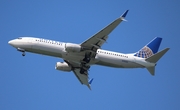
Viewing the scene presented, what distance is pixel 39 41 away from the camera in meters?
50.3

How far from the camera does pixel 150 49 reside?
55250 millimetres

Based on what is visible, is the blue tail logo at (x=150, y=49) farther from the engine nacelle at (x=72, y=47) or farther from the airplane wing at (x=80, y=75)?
the engine nacelle at (x=72, y=47)

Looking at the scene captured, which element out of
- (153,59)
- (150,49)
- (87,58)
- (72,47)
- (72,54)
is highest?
(150,49)

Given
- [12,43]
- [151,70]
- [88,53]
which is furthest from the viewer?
[12,43]

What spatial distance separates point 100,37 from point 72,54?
5.10 m

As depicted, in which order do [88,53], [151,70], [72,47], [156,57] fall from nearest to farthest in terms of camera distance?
[72,47], [88,53], [156,57], [151,70]

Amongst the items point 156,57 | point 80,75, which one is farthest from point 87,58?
point 156,57

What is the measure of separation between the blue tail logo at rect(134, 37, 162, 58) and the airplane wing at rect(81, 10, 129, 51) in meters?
8.29

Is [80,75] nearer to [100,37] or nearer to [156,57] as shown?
[100,37]

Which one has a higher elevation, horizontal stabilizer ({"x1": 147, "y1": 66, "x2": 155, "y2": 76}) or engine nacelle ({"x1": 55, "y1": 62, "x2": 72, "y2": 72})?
engine nacelle ({"x1": 55, "y1": 62, "x2": 72, "y2": 72})

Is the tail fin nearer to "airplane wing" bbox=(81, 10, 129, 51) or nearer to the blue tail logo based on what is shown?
the blue tail logo

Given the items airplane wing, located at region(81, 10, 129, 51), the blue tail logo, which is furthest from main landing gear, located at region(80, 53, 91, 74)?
the blue tail logo

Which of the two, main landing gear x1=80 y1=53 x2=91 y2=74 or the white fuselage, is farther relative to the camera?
main landing gear x1=80 y1=53 x2=91 y2=74

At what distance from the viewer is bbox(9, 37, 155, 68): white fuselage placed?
4988 centimetres
